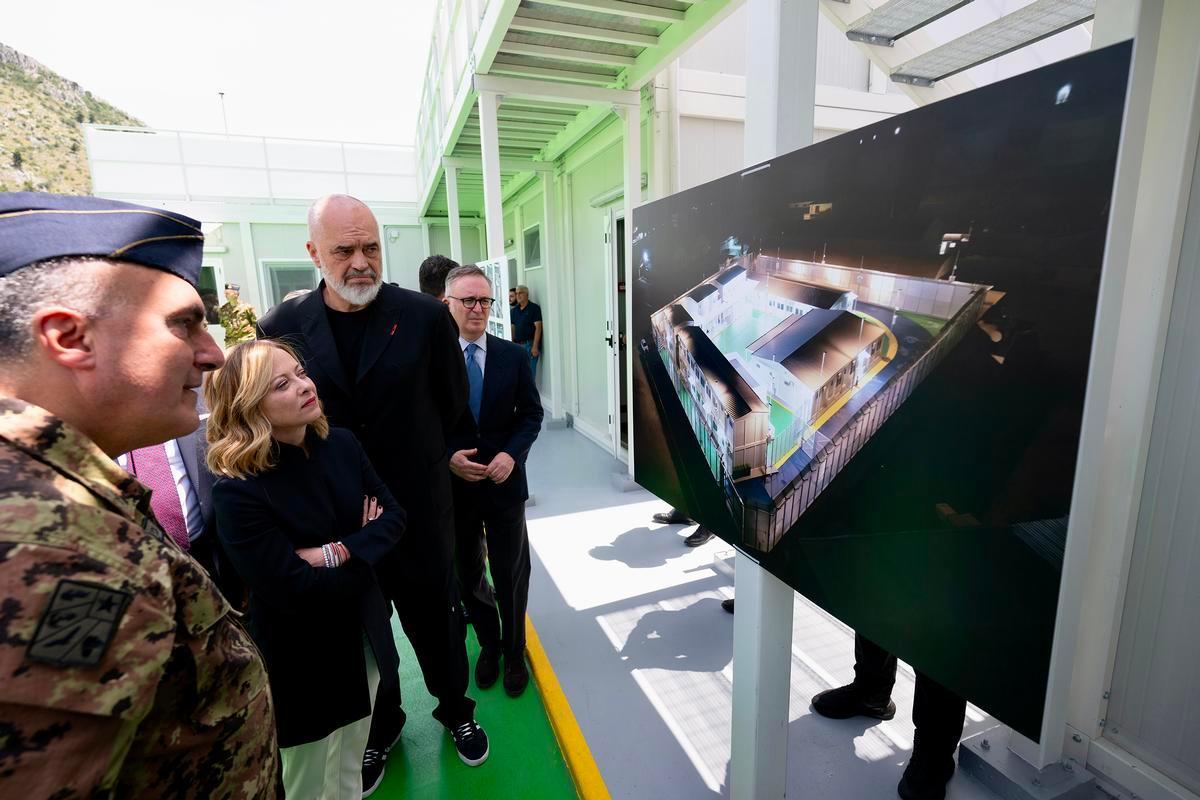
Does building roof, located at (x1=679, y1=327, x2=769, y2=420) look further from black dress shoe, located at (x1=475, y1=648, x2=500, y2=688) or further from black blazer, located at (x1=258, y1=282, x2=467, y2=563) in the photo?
black dress shoe, located at (x1=475, y1=648, x2=500, y2=688)

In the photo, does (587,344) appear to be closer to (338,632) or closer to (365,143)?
(338,632)

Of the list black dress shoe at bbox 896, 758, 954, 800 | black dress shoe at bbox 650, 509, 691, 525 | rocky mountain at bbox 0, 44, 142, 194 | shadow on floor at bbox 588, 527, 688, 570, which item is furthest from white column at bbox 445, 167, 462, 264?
rocky mountain at bbox 0, 44, 142, 194

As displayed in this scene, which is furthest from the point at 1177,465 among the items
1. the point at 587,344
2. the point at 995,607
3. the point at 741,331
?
the point at 587,344

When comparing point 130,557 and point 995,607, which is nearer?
point 130,557

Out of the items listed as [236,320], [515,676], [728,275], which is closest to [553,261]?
[236,320]

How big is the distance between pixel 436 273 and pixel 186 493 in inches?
69.2

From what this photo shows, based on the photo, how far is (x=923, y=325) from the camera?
3.13 ft

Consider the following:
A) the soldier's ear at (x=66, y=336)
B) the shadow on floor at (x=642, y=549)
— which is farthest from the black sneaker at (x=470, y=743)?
the soldier's ear at (x=66, y=336)

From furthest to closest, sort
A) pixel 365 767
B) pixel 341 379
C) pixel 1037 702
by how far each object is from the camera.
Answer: pixel 365 767 < pixel 341 379 < pixel 1037 702

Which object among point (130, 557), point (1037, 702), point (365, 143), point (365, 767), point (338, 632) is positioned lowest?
point (365, 767)

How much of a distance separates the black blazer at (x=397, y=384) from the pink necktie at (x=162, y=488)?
1.63ft

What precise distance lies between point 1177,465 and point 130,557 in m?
2.45

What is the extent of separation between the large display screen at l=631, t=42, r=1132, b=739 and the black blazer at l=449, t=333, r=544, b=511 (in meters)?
1.30

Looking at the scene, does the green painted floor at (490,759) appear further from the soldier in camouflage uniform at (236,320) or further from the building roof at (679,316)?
the soldier in camouflage uniform at (236,320)
